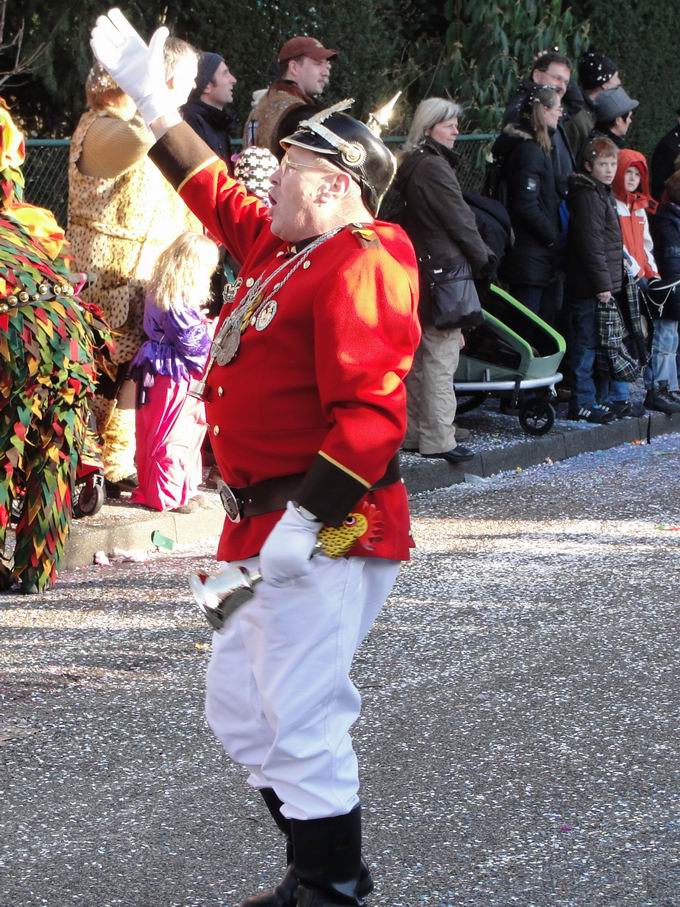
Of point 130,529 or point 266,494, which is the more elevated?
point 266,494

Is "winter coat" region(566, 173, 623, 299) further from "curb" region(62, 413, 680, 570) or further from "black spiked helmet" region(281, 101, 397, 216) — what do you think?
"black spiked helmet" region(281, 101, 397, 216)

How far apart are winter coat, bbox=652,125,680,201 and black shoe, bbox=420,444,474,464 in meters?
4.50

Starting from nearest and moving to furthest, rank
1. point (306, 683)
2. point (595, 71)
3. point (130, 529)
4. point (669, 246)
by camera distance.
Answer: point (306, 683) < point (130, 529) < point (669, 246) < point (595, 71)

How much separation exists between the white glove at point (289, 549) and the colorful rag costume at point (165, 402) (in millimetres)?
4249

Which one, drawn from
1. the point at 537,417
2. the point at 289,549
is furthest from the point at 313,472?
the point at 537,417

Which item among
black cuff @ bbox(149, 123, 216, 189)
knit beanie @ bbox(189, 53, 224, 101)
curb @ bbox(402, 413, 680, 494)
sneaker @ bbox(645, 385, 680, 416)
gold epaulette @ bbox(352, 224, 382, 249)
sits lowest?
curb @ bbox(402, 413, 680, 494)

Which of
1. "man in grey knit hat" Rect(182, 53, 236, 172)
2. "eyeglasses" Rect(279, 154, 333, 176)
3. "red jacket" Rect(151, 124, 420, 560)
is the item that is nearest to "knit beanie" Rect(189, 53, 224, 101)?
"man in grey knit hat" Rect(182, 53, 236, 172)

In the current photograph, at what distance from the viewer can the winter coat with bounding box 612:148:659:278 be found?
11.3m

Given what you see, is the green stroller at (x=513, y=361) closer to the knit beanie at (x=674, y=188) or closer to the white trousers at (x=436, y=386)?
the white trousers at (x=436, y=386)

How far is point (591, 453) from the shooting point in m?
10.4

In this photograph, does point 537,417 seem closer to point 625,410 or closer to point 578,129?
point 625,410

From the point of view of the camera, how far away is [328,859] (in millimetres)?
3391

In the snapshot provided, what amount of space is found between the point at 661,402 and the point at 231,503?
334 inches

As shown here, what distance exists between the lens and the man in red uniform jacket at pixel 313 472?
128 inches
